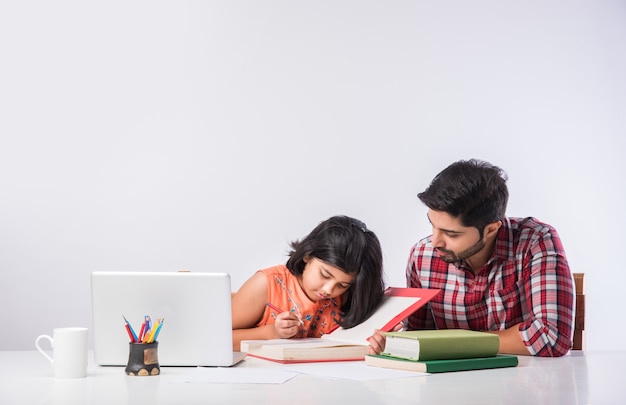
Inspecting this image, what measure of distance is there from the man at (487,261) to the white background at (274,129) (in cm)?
129

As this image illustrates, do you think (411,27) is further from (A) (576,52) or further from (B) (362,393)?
(B) (362,393)

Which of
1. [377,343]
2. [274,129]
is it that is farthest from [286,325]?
[274,129]

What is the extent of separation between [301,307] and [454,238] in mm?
490

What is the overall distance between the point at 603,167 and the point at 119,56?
2505mm

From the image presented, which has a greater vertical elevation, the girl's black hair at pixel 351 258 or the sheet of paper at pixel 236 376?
the girl's black hair at pixel 351 258

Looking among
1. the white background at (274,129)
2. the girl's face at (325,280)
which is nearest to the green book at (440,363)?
the girl's face at (325,280)

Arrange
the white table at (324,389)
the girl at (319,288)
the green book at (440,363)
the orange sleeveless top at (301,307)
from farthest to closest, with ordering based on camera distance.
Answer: the orange sleeveless top at (301,307) → the girl at (319,288) → the green book at (440,363) → the white table at (324,389)

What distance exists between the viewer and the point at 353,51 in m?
3.57

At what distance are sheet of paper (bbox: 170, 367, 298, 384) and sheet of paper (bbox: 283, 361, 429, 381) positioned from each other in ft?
0.15

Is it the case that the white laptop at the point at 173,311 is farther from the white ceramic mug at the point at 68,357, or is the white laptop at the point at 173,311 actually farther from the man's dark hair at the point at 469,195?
the man's dark hair at the point at 469,195

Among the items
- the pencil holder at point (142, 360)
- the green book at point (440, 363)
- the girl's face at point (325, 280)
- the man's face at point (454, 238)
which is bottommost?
the green book at point (440, 363)

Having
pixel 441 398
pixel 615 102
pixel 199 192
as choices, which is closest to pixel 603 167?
pixel 615 102

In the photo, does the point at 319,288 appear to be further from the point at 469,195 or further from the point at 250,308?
the point at 469,195

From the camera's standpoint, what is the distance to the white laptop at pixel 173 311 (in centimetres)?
142
